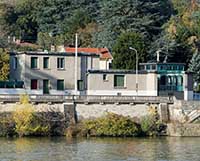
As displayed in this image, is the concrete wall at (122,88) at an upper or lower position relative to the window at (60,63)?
lower

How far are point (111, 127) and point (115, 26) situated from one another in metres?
39.2

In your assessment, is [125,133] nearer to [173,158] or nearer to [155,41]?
[173,158]

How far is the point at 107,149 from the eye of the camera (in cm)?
5372

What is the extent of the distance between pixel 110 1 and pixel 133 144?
1934 inches

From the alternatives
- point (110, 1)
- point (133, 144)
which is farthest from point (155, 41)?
point (133, 144)

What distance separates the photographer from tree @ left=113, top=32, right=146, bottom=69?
279 ft

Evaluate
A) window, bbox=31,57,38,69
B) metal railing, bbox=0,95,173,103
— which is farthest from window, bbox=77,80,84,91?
metal railing, bbox=0,95,173,103

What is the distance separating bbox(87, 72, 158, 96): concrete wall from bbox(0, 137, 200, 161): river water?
11.7 m

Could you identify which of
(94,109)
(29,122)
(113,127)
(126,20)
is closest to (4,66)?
(94,109)

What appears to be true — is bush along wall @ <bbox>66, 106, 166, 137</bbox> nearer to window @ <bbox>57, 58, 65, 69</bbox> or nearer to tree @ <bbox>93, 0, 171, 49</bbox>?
window @ <bbox>57, 58, 65, 69</bbox>

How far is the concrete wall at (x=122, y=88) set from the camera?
7231 centimetres

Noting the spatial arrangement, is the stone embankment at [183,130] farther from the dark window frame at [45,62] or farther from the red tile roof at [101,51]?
the red tile roof at [101,51]

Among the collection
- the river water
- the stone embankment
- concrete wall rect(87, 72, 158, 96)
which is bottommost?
the river water

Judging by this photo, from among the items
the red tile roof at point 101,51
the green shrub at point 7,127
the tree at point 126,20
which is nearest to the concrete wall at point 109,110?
the green shrub at point 7,127
